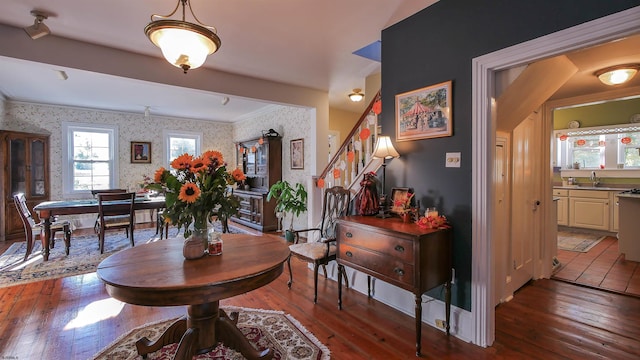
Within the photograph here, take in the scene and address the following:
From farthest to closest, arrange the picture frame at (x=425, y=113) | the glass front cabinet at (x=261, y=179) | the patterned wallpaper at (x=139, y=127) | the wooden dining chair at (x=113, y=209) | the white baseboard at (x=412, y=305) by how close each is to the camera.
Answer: the glass front cabinet at (x=261, y=179)
the patterned wallpaper at (x=139, y=127)
the wooden dining chair at (x=113, y=209)
the picture frame at (x=425, y=113)
the white baseboard at (x=412, y=305)

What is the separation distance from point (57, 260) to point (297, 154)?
4.02 meters

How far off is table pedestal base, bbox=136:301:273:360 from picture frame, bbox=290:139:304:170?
397 cm

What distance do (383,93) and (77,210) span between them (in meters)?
4.47

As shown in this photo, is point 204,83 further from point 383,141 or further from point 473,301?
point 473,301

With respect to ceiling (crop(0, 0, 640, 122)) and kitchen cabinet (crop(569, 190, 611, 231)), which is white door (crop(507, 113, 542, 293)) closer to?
ceiling (crop(0, 0, 640, 122))

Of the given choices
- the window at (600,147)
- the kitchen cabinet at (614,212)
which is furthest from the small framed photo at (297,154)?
the kitchen cabinet at (614,212)

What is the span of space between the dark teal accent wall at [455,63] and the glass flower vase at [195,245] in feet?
5.76

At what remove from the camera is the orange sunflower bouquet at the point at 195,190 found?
161 centimetres

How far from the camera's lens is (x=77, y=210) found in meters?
4.07

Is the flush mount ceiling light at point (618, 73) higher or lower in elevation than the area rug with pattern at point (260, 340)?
higher

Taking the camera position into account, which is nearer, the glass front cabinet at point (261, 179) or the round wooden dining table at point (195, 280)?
the round wooden dining table at point (195, 280)

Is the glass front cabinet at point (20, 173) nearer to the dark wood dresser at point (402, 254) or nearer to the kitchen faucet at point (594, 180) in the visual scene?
the dark wood dresser at point (402, 254)

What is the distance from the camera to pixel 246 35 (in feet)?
10.0

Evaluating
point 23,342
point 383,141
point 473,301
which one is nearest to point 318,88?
point 383,141
